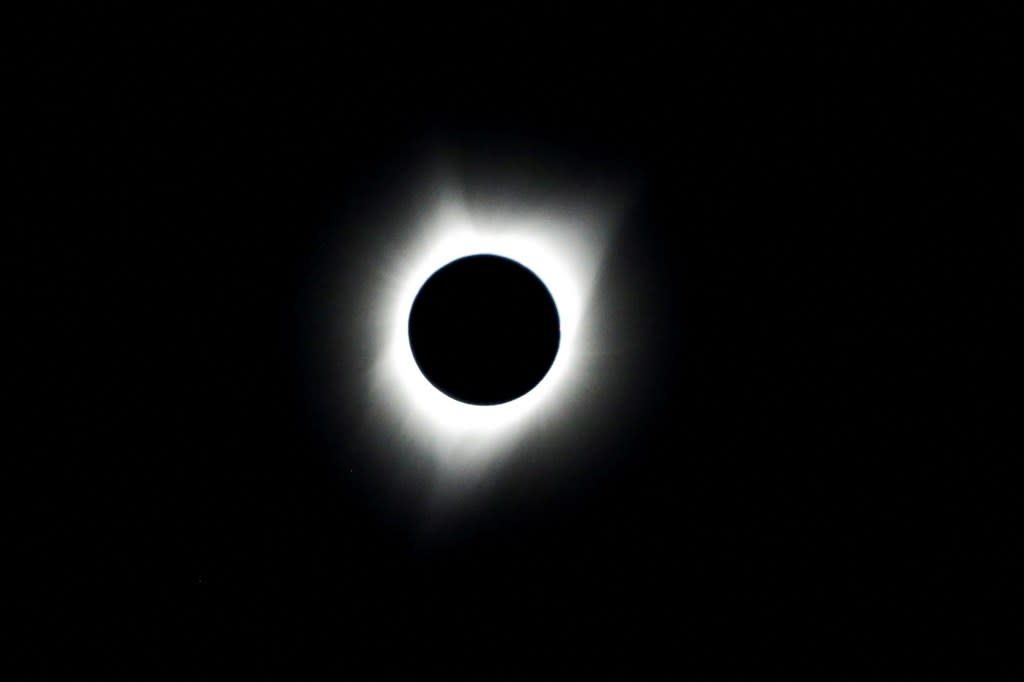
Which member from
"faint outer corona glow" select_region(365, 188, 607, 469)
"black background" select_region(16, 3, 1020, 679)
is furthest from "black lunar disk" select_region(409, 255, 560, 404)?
"black background" select_region(16, 3, 1020, 679)

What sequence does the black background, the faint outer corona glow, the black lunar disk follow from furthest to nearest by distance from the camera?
the faint outer corona glow < the black background < the black lunar disk

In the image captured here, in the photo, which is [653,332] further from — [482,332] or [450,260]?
[450,260]

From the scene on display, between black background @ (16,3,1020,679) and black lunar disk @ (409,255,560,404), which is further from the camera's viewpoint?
black background @ (16,3,1020,679)

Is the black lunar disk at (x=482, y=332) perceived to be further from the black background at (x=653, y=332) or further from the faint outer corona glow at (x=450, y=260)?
the black background at (x=653, y=332)

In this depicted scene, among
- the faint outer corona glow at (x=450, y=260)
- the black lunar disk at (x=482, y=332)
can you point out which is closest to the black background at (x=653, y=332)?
the faint outer corona glow at (x=450, y=260)

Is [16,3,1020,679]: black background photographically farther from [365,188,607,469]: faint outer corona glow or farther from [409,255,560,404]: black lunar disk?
[409,255,560,404]: black lunar disk

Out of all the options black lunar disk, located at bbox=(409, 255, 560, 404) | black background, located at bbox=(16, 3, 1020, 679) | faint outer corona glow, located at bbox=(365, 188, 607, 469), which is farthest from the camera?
faint outer corona glow, located at bbox=(365, 188, 607, 469)

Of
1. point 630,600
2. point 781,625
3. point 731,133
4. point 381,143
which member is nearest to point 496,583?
point 630,600

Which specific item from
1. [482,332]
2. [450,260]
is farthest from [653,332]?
[450,260]
